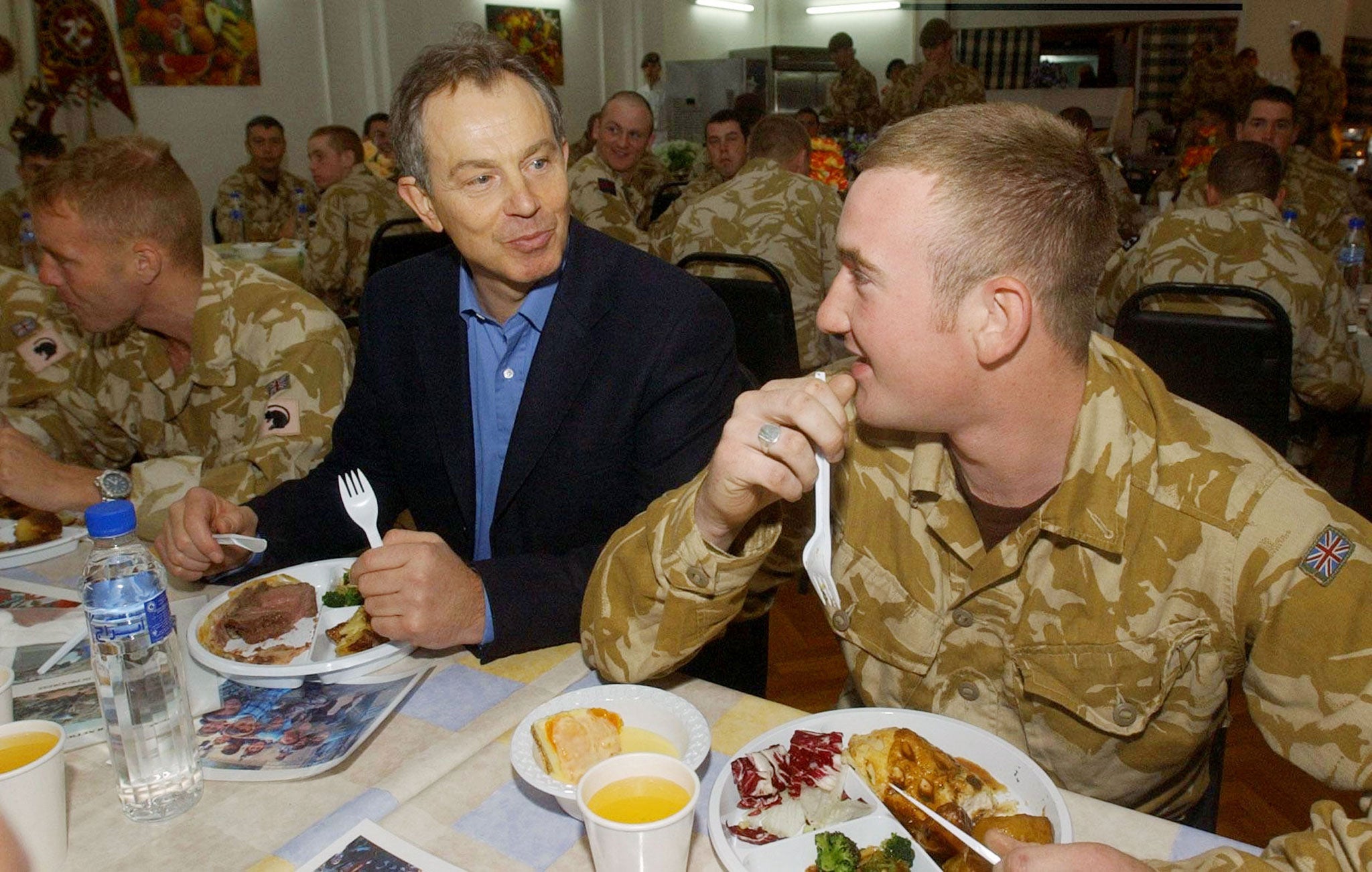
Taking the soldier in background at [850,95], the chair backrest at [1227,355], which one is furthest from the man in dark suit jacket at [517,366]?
the soldier in background at [850,95]

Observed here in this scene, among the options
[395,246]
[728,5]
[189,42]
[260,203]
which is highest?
[728,5]

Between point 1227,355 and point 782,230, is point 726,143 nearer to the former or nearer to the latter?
point 782,230

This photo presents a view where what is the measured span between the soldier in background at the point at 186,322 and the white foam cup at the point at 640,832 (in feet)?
4.13

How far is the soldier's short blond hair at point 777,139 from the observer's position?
15.3ft

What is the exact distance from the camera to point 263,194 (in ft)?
21.7

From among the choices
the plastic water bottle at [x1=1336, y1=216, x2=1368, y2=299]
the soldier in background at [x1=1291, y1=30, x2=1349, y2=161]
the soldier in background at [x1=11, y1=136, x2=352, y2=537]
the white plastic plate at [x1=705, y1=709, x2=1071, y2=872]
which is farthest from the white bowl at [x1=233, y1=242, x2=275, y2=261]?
the soldier in background at [x1=1291, y1=30, x2=1349, y2=161]

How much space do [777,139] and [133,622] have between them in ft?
13.8

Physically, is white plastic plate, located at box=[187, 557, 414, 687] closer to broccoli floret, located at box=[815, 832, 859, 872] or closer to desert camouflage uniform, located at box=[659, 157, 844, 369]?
broccoli floret, located at box=[815, 832, 859, 872]

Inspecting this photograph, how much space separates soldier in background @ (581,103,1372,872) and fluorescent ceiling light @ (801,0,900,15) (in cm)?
1414

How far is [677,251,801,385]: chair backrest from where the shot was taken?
118 inches

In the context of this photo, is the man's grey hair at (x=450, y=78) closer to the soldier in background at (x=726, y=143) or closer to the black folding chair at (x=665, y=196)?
the soldier in background at (x=726, y=143)

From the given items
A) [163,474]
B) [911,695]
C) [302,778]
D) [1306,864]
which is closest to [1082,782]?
[911,695]

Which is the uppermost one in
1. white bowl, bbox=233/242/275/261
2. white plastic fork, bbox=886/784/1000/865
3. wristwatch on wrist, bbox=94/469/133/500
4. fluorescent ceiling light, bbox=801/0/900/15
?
fluorescent ceiling light, bbox=801/0/900/15

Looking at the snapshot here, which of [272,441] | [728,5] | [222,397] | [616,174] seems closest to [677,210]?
[616,174]
